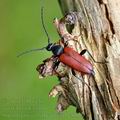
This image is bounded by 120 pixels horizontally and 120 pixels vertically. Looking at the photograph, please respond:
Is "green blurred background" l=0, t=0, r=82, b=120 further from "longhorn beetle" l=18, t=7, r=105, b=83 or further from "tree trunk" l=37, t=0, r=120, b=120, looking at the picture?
"tree trunk" l=37, t=0, r=120, b=120

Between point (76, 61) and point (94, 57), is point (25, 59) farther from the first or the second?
point (94, 57)

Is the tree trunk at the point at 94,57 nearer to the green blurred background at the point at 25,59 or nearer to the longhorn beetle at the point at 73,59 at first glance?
the longhorn beetle at the point at 73,59

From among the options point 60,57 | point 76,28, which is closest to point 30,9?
point 60,57

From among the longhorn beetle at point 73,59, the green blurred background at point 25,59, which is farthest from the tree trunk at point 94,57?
the green blurred background at point 25,59

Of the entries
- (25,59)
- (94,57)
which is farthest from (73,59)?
(25,59)

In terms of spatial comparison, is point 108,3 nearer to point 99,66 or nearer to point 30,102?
point 99,66

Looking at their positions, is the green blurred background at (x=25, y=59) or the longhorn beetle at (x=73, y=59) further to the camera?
the green blurred background at (x=25, y=59)

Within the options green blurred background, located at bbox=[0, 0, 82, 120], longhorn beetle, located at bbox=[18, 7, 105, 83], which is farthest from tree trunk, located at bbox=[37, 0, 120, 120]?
green blurred background, located at bbox=[0, 0, 82, 120]
